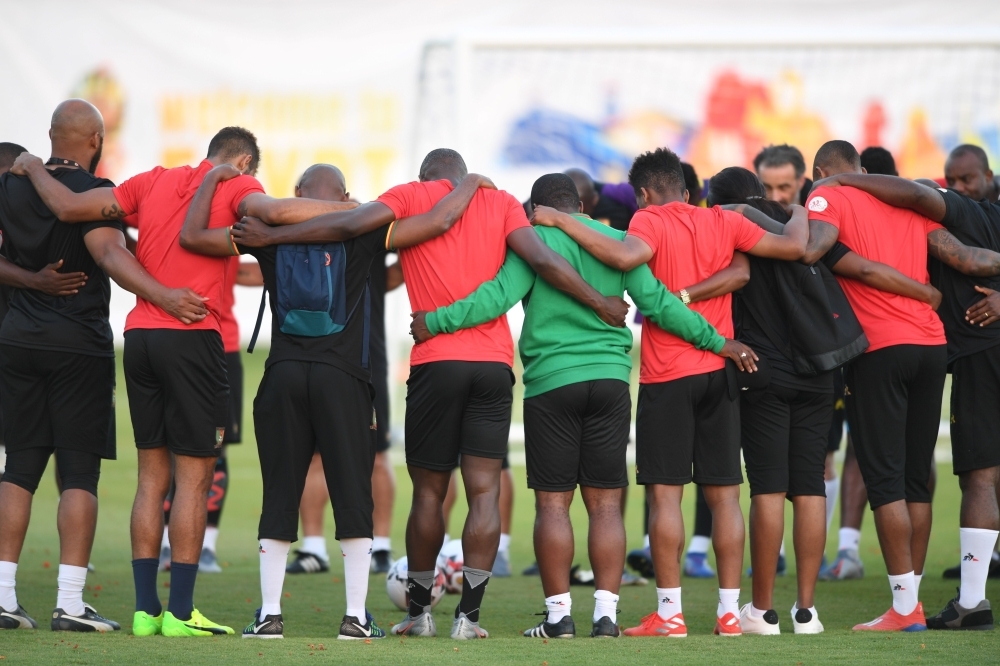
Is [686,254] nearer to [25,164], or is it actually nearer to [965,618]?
[965,618]

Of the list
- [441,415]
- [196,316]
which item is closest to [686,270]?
[441,415]

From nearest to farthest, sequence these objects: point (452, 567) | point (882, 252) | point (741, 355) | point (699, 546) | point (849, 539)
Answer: point (741, 355) < point (882, 252) < point (452, 567) < point (849, 539) < point (699, 546)

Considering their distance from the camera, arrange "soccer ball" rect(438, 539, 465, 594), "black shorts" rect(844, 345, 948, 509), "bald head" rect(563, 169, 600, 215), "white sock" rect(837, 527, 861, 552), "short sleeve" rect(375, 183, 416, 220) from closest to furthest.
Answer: "short sleeve" rect(375, 183, 416, 220), "black shorts" rect(844, 345, 948, 509), "soccer ball" rect(438, 539, 465, 594), "bald head" rect(563, 169, 600, 215), "white sock" rect(837, 527, 861, 552)

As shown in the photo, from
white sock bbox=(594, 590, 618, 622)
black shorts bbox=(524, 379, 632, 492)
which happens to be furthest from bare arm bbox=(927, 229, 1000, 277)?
white sock bbox=(594, 590, 618, 622)

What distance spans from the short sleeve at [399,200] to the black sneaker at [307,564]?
3.72 meters

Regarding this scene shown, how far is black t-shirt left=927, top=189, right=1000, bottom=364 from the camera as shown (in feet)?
21.1

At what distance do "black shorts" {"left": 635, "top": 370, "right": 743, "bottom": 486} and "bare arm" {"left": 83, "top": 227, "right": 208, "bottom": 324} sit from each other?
2.36 meters

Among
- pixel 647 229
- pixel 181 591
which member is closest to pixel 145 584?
pixel 181 591

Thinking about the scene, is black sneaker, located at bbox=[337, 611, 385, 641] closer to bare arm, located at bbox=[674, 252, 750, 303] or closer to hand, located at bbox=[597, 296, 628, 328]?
hand, located at bbox=[597, 296, 628, 328]

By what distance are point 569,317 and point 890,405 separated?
1.83m

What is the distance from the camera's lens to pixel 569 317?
5930 millimetres

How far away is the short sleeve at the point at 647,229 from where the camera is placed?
5.97m

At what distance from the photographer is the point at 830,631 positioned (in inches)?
236

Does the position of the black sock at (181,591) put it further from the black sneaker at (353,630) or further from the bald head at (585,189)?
the bald head at (585,189)
